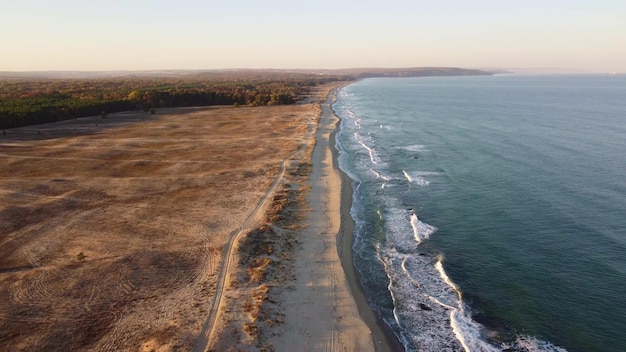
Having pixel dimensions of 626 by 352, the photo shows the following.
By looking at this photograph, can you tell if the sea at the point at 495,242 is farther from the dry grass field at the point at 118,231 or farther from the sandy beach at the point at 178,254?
the dry grass field at the point at 118,231

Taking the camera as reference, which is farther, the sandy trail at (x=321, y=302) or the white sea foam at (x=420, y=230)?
the white sea foam at (x=420, y=230)

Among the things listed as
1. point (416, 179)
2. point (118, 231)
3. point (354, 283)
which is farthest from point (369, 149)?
point (118, 231)

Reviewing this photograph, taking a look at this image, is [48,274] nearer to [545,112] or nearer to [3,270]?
[3,270]

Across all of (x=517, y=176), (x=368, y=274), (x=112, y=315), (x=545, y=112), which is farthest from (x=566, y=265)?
(x=545, y=112)

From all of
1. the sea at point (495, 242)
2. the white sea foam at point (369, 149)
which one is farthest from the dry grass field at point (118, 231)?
the sea at point (495, 242)

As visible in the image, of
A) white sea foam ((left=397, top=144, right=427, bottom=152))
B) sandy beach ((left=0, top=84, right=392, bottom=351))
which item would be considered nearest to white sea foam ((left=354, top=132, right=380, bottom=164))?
white sea foam ((left=397, top=144, right=427, bottom=152))
